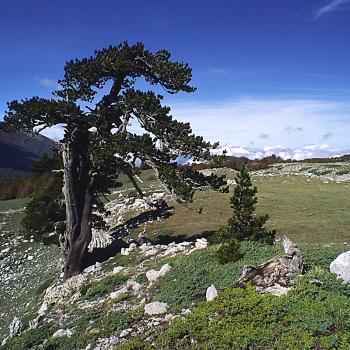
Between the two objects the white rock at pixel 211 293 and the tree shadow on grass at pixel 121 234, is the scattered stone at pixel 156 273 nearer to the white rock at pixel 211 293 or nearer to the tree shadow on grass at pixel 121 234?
the white rock at pixel 211 293

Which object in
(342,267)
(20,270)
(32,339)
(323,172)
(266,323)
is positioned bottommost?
(20,270)

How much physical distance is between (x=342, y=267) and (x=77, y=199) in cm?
1536

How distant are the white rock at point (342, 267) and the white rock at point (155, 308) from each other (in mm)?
5151

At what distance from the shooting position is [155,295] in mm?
13984

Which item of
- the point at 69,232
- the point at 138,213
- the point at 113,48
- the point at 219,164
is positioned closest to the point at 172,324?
the point at 219,164

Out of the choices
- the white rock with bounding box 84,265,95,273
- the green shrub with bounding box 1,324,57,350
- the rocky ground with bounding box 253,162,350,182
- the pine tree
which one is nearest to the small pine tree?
the pine tree

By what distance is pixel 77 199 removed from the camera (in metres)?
22.8

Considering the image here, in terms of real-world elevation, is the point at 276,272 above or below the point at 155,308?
above

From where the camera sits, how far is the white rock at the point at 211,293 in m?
11.8

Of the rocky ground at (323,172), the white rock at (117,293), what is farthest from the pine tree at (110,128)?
the rocky ground at (323,172)

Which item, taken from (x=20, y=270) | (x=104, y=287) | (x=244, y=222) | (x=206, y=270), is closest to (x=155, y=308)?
(x=206, y=270)

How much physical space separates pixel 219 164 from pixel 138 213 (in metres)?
22.6

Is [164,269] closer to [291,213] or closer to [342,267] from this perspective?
[342,267]

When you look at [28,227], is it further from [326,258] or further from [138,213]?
[326,258]
